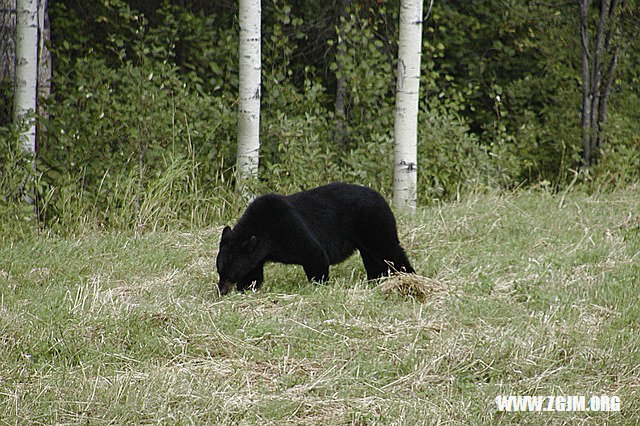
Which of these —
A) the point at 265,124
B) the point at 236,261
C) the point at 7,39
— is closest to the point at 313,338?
the point at 236,261

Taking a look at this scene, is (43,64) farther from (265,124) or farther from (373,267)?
(373,267)

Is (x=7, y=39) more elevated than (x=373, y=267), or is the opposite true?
(x=7, y=39)

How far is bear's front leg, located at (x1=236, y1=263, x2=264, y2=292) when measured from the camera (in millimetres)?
7141

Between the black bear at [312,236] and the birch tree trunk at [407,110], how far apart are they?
3047 mm

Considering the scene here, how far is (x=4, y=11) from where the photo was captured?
32.7 ft

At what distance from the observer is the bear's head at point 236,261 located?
22.6 ft

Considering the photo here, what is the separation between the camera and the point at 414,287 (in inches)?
265

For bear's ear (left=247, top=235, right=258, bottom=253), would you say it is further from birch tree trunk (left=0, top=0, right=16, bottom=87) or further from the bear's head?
birch tree trunk (left=0, top=0, right=16, bottom=87)

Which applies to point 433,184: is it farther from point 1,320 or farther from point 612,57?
point 1,320

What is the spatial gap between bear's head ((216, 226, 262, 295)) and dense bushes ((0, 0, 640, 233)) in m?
2.66

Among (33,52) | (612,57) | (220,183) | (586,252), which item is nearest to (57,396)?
(586,252)

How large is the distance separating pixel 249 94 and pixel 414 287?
4.40 metres

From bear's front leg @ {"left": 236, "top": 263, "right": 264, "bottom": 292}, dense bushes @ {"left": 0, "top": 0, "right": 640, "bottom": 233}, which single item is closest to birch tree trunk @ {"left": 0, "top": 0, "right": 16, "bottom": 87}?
dense bushes @ {"left": 0, "top": 0, "right": 640, "bottom": 233}

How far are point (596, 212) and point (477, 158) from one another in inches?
96.9
